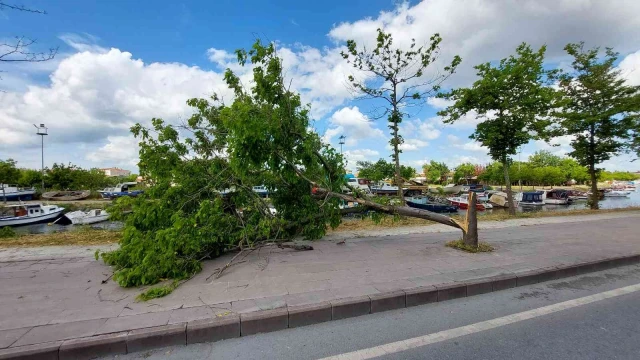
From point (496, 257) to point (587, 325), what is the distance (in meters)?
2.43

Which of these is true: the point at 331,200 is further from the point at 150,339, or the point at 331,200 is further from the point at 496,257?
the point at 150,339

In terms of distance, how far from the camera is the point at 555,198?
36.8 m

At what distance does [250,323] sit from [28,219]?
27.2 m

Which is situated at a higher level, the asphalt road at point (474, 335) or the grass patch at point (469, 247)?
the grass patch at point (469, 247)

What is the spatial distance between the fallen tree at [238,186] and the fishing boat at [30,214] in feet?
73.4

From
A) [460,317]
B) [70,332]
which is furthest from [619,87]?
[70,332]

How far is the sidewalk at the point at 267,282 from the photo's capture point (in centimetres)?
316

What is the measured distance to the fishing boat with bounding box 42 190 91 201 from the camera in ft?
126

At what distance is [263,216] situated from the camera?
247 inches

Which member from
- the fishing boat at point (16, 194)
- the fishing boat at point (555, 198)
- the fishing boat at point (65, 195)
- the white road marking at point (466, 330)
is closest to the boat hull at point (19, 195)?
the fishing boat at point (16, 194)

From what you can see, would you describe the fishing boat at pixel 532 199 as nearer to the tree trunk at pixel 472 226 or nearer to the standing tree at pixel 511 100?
the standing tree at pixel 511 100

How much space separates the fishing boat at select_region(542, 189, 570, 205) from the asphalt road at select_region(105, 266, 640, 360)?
39865mm

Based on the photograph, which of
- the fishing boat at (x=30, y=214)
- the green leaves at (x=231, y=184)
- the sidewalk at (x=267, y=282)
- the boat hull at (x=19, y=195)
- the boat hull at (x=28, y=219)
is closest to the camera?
the sidewalk at (x=267, y=282)

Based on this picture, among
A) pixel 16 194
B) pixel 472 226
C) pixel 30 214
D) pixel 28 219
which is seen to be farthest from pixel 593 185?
pixel 16 194
